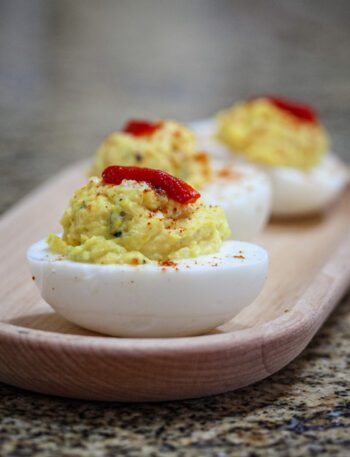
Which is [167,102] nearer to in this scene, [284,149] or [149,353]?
[284,149]

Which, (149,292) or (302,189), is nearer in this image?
(149,292)

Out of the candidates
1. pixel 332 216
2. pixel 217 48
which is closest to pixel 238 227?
pixel 332 216

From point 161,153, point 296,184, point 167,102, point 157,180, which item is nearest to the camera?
point 157,180

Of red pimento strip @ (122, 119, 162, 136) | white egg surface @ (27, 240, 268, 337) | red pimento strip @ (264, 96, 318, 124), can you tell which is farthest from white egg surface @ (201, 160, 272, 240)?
white egg surface @ (27, 240, 268, 337)

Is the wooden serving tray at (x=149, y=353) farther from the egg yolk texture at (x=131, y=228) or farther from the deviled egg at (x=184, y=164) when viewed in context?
the deviled egg at (x=184, y=164)

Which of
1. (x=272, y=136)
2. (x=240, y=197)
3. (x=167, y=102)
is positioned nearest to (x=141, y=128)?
(x=240, y=197)

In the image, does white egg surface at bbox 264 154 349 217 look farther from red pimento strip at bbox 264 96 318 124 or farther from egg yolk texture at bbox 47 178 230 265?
egg yolk texture at bbox 47 178 230 265

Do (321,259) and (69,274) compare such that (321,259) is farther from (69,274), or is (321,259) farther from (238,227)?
(69,274)
